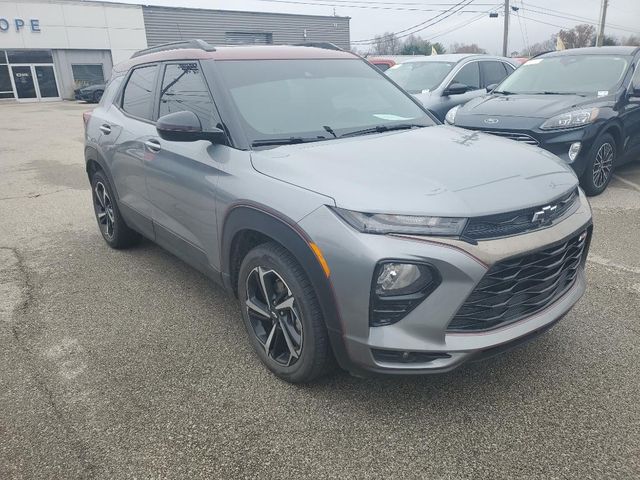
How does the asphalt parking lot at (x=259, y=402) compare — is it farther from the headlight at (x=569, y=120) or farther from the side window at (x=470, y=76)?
the side window at (x=470, y=76)

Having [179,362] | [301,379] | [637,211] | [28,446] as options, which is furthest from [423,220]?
[637,211]

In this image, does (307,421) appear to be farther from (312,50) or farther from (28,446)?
(312,50)

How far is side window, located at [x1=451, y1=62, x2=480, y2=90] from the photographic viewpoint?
925cm

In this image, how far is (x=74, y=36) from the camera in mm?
32062

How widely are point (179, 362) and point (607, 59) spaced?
22.9ft

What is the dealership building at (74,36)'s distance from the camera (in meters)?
30.5

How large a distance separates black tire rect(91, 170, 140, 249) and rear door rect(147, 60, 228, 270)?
1.05m

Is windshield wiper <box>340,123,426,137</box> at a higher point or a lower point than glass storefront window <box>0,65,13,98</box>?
higher

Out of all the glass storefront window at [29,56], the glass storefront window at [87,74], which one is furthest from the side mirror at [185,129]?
the glass storefront window at [29,56]

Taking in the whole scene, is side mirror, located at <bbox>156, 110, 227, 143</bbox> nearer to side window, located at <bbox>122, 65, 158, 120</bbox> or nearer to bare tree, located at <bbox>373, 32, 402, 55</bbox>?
side window, located at <bbox>122, 65, 158, 120</bbox>

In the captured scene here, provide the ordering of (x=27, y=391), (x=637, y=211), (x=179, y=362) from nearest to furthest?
(x=27, y=391) → (x=179, y=362) → (x=637, y=211)

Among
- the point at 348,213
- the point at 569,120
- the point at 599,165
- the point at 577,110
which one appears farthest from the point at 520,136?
the point at 348,213

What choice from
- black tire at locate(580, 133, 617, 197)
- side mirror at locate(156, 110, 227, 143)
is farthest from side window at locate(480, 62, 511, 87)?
side mirror at locate(156, 110, 227, 143)

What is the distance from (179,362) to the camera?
10.2 feet
